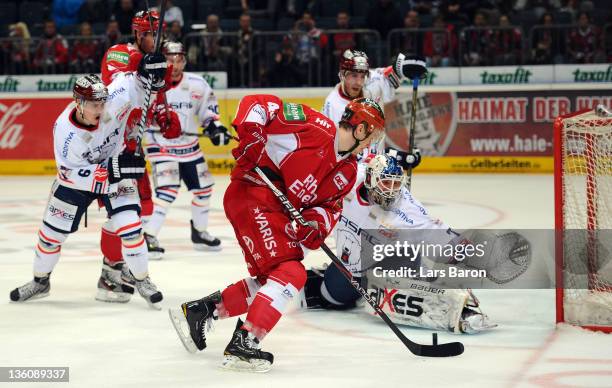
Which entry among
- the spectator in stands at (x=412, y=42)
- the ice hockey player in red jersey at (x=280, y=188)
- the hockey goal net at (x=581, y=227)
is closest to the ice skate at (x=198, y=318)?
the ice hockey player in red jersey at (x=280, y=188)

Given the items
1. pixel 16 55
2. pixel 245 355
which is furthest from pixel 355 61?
pixel 16 55

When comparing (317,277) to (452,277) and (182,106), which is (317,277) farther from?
(182,106)

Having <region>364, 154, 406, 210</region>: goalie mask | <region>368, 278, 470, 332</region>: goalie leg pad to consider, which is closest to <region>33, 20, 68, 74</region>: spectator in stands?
<region>364, 154, 406, 210</region>: goalie mask

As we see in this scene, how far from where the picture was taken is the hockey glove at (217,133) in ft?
23.5

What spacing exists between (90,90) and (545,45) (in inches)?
280

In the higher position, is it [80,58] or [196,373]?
[80,58]

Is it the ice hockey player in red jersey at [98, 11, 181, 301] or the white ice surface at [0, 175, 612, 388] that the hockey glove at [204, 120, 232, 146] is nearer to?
the ice hockey player in red jersey at [98, 11, 181, 301]

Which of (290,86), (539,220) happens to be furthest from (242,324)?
(290,86)

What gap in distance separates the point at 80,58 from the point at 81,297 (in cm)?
643

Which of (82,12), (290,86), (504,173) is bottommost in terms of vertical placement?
(504,173)

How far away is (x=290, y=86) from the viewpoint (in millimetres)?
11703

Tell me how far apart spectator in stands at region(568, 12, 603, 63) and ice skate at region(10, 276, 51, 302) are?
283 inches

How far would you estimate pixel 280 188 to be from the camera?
172 inches

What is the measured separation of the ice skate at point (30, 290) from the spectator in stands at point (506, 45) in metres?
6.87
